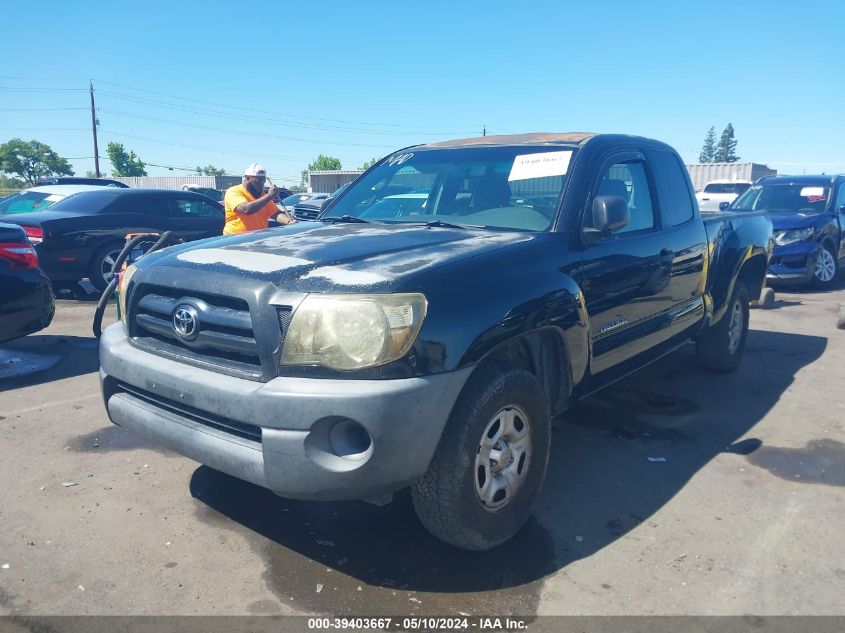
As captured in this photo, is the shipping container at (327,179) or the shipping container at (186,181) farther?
the shipping container at (186,181)

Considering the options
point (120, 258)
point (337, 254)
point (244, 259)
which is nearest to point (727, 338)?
point (337, 254)

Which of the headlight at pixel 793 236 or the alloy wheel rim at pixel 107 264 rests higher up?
the headlight at pixel 793 236

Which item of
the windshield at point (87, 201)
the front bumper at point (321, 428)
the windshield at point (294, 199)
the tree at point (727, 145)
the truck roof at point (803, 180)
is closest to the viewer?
the front bumper at point (321, 428)

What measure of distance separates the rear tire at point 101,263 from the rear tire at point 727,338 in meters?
7.86

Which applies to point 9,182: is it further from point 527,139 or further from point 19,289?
point 527,139

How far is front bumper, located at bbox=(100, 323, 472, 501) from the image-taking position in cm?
248

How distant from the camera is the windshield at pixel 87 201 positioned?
980 centimetres

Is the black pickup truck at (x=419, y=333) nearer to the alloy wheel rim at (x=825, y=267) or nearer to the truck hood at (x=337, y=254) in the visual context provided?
the truck hood at (x=337, y=254)

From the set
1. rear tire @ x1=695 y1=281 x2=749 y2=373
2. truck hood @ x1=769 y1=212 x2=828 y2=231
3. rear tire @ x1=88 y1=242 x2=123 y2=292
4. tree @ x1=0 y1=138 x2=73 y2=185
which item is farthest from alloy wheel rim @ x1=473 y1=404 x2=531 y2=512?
tree @ x1=0 y1=138 x2=73 y2=185

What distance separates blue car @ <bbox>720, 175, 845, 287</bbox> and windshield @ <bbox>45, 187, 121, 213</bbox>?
9.48 meters

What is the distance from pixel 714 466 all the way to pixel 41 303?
17.8 feet

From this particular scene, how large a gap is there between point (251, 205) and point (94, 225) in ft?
13.9

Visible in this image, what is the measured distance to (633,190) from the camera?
4367mm

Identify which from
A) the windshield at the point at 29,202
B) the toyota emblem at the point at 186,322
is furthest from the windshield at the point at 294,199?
the toyota emblem at the point at 186,322
